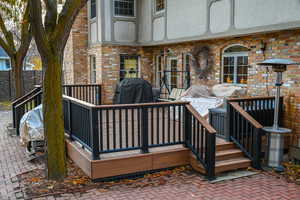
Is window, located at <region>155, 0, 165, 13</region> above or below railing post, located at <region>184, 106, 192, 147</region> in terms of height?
above

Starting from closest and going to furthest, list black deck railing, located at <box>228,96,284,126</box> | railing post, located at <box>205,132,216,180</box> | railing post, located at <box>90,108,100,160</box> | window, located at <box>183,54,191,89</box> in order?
railing post, located at <box>90,108,100,160</box>
railing post, located at <box>205,132,216,180</box>
black deck railing, located at <box>228,96,284,126</box>
window, located at <box>183,54,191,89</box>

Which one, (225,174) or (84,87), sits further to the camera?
(84,87)

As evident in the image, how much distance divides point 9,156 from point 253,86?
6388 mm

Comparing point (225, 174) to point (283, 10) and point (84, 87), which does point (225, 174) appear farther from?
point (84, 87)

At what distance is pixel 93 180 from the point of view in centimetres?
524

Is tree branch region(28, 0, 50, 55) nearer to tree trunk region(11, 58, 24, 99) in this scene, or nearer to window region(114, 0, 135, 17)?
tree trunk region(11, 58, 24, 99)

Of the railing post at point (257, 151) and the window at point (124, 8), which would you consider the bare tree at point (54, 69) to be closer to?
the railing post at point (257, 151)

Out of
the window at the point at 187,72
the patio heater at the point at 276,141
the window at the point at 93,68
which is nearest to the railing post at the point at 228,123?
the patio heater at the point at 276,141

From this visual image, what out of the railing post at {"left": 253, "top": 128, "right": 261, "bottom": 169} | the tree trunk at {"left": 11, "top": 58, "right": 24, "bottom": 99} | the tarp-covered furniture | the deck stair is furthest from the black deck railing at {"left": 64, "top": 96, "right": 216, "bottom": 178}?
the tree trunk at {"left": 11, "top": 58, "right": 24, "bottom": 99}

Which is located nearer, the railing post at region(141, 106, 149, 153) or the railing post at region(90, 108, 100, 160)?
the railing post at region(90, 108, 100, 160)

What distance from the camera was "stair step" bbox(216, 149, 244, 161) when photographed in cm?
598

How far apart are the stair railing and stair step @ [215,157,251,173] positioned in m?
0.15

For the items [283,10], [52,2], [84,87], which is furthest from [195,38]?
[52,2]

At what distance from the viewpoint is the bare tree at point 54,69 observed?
495 centimetres
